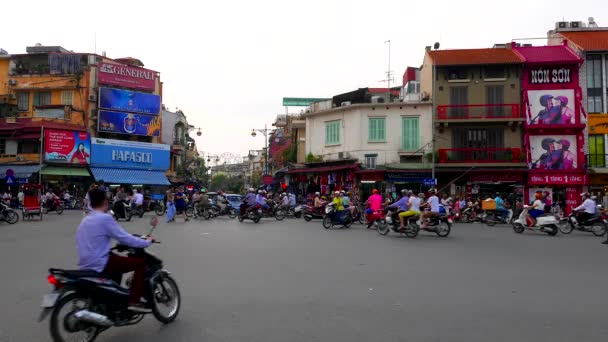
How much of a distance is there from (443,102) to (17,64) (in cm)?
3459

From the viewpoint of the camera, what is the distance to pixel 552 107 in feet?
112

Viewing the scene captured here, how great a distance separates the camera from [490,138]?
3475 centimetres

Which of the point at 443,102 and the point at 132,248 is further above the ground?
the point at 443,102

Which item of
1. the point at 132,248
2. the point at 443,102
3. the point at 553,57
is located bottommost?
the point at 132,248

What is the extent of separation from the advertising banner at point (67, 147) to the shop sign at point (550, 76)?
3291 cm

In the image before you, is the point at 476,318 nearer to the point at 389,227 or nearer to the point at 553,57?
the point at 389,227

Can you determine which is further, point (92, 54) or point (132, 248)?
point (92, 54)

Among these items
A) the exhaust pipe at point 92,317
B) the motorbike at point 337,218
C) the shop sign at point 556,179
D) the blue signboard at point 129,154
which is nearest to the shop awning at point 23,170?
the blue signboard at point 129,154

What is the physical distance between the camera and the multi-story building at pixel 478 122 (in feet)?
111

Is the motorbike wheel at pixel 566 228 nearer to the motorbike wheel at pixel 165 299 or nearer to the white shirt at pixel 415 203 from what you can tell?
the white shirt at pixel 415 203

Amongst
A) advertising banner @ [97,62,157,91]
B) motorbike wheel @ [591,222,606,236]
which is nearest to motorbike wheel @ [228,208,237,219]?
motorbike wheel @ [591,222,606,236]

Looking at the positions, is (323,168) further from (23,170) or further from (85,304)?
(85,304)

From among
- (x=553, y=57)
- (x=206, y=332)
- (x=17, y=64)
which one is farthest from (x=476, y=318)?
(x=17, y=64)

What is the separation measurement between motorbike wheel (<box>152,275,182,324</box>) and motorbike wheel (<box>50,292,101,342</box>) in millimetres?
731
